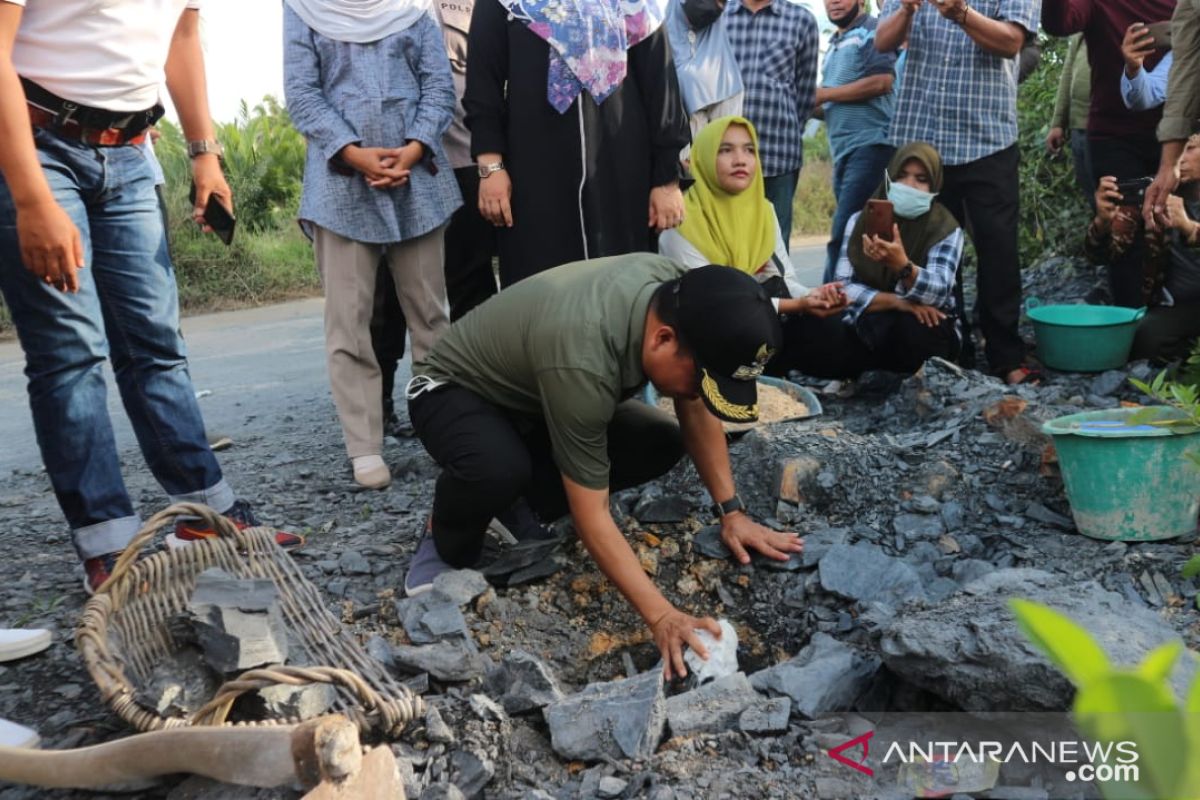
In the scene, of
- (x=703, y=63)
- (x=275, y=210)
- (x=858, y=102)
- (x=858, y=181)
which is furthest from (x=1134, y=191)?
(x=275, y=210)

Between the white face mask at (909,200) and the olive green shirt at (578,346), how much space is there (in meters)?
1.92

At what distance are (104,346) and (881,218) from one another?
2.87m

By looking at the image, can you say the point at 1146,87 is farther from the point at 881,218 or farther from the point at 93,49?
the point at 93,49

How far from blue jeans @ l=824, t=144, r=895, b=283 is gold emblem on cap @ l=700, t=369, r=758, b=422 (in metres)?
2.74

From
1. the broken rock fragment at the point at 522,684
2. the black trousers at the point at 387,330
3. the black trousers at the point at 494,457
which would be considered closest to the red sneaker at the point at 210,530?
the black trousers at the point at 494,457

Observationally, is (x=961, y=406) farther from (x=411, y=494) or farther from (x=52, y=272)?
(x=52, y=272)

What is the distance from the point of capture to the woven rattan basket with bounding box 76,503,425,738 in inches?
69.7

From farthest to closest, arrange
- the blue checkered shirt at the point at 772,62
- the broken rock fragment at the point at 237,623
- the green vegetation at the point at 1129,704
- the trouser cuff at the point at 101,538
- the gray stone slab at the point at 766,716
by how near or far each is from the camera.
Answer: the blue checkered shirt at the point at 772,62, the trouser cuff at the point at 101,538, the gray stone slab at the point at 766,716, the broken rock fragment at the point at 237,623, the green vegetation at the point at 1129,704

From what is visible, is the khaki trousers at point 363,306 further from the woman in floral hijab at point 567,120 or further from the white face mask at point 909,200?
the white face mask at point 909,200

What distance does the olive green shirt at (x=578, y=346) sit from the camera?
7.20ft

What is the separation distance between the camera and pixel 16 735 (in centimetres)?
193

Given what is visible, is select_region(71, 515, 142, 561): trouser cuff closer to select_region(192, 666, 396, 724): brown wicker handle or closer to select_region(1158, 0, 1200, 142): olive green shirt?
select_region(192, 666, 396, 724): brown wicker handle

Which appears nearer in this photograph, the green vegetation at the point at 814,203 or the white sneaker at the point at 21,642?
the white sneaker at the point at 21,642

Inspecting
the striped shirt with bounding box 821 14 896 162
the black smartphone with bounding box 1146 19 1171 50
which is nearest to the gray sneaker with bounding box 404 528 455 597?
the striped shirt with bounding box 821 14 896 162
